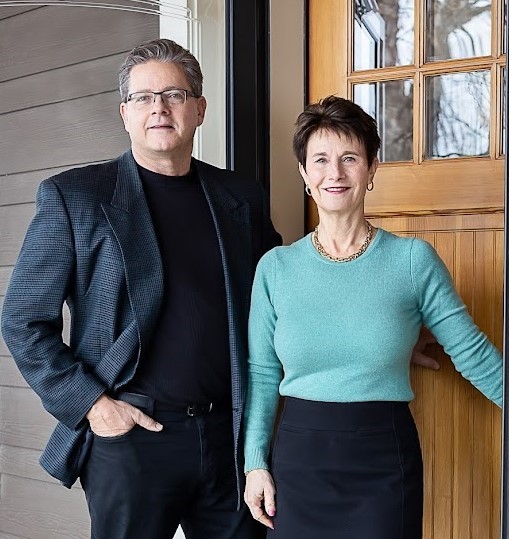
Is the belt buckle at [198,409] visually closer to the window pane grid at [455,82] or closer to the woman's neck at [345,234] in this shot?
the woman's neck at [345,234]

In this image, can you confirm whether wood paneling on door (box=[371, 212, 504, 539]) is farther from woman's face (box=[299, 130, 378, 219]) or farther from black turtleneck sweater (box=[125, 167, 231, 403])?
black turtleneck sweater (box=[125, 167, 231, 403])

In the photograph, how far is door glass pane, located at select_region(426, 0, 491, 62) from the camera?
2.29m

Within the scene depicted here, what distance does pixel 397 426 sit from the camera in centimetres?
188

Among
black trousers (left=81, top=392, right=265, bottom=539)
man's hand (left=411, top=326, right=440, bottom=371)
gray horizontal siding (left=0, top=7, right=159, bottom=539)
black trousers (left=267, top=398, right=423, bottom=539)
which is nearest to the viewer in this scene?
black trousers (left=267, top=398, right=423, bottom=539)

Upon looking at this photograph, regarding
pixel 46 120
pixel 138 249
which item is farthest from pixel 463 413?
pixel 46 120

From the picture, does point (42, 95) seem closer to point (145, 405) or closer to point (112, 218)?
point (112, 218)

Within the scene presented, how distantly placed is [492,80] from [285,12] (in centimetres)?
65

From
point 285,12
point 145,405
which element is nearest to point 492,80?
point 285,12

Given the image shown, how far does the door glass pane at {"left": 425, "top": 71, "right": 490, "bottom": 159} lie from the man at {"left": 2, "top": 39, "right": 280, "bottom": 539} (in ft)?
Result: 2.14

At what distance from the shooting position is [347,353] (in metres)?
1.87

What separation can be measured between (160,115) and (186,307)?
0.42 meters

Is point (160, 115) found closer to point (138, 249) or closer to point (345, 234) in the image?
point (138, 249)

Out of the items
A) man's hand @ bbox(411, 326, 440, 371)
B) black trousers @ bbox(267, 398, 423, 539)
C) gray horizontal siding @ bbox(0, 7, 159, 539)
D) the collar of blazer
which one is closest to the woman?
black trousers @ bbox(267, 398, 423, 539)

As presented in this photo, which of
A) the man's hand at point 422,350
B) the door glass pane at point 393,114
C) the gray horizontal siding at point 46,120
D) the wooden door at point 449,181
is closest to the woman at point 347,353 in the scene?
the man's hand at point 422,350
